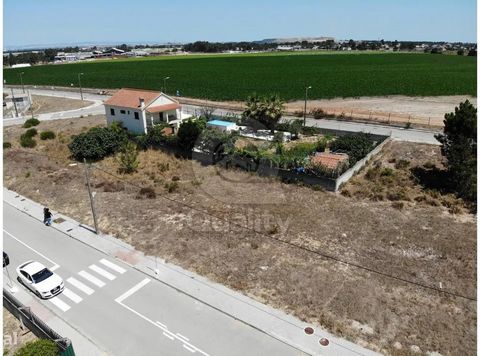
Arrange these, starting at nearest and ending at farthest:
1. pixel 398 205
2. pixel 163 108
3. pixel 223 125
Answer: pixel 398 205
pixel 163 108
pixel 223 125

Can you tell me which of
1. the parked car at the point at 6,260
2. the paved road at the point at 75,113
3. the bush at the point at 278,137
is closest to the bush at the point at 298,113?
the bush at the point at 278,137

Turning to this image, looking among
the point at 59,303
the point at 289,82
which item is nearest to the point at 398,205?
the point at 59,303

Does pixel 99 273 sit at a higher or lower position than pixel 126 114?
lower

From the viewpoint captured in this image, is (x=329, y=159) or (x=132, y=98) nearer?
(x=329, y=159)

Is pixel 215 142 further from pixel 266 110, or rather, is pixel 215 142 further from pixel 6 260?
pixel 6 260

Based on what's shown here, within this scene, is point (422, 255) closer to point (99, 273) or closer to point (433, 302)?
point (433, 302)

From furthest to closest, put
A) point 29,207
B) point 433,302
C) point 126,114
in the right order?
point 126,114 < point 29,207 < point 433,302

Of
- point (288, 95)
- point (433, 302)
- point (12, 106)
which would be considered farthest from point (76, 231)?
point (12, 106)

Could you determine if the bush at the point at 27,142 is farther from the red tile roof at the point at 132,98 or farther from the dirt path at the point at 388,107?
the dirt path at the point at 388,107
